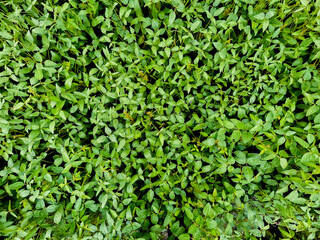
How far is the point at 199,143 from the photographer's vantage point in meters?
1.44

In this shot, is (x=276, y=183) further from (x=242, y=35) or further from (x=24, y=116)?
(x=24, y=116)

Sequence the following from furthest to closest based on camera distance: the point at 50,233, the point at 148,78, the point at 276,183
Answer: the point at 148,78 → the point at 276,183 → the point at 50,233

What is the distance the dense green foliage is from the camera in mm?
1285

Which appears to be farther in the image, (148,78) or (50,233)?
(148,78)

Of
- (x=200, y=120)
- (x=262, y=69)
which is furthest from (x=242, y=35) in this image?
(x=200, y=120)

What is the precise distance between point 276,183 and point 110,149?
1.18 meters

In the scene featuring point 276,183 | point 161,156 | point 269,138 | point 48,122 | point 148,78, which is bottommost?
point 276,183

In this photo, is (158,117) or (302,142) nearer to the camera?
(302,142)

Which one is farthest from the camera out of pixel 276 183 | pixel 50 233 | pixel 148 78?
pixel 148 78

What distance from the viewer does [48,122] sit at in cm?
134

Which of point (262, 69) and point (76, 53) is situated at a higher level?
point (76, 53)

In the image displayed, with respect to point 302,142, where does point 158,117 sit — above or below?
above

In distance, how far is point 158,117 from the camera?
138cm

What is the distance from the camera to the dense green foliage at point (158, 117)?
1.29 m
